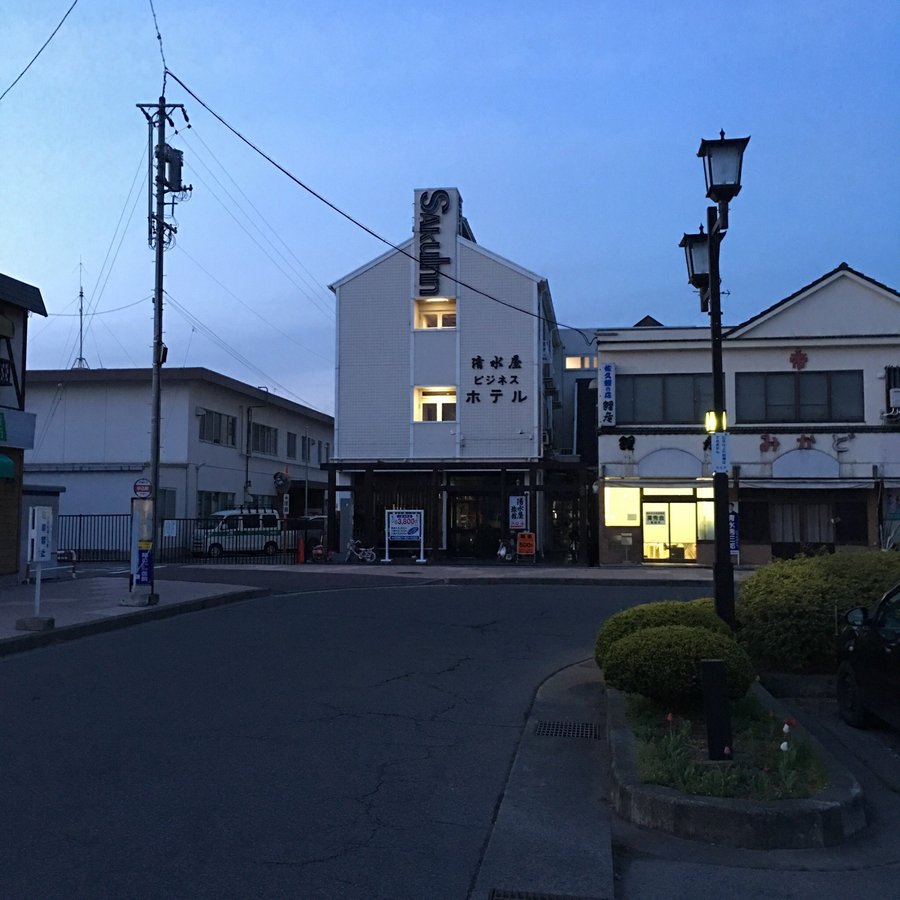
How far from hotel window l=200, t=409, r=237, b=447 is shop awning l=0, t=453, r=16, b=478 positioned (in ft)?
62.9

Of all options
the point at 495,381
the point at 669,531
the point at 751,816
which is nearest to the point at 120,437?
the point at 495,381

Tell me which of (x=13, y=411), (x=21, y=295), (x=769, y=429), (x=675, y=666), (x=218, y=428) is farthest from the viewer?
(x=218, y=428)

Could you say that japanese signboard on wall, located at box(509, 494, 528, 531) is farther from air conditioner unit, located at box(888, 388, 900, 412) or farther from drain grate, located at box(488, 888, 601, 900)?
drain grate, located at box(488, 888, 601, 900)

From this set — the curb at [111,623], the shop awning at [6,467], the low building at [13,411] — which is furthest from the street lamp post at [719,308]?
the low building at [13,411]

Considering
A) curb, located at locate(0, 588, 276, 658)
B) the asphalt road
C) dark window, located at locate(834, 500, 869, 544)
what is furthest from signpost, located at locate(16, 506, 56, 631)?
dark window, located at locate(834, 500, 869, 544)

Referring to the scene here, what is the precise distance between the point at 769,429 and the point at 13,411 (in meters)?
21.8

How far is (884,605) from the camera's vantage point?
780 cm

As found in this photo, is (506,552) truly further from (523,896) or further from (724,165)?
(523,896)

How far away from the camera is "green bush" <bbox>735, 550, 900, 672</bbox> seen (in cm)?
973

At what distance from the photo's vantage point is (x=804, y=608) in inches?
386

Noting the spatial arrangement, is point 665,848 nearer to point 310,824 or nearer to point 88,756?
point 310,824

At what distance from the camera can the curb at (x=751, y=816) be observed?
203 inches

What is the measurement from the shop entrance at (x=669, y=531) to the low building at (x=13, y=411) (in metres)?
18.8

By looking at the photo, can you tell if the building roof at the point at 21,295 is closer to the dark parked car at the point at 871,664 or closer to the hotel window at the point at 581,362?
the dark parked car at the point at 871,664
